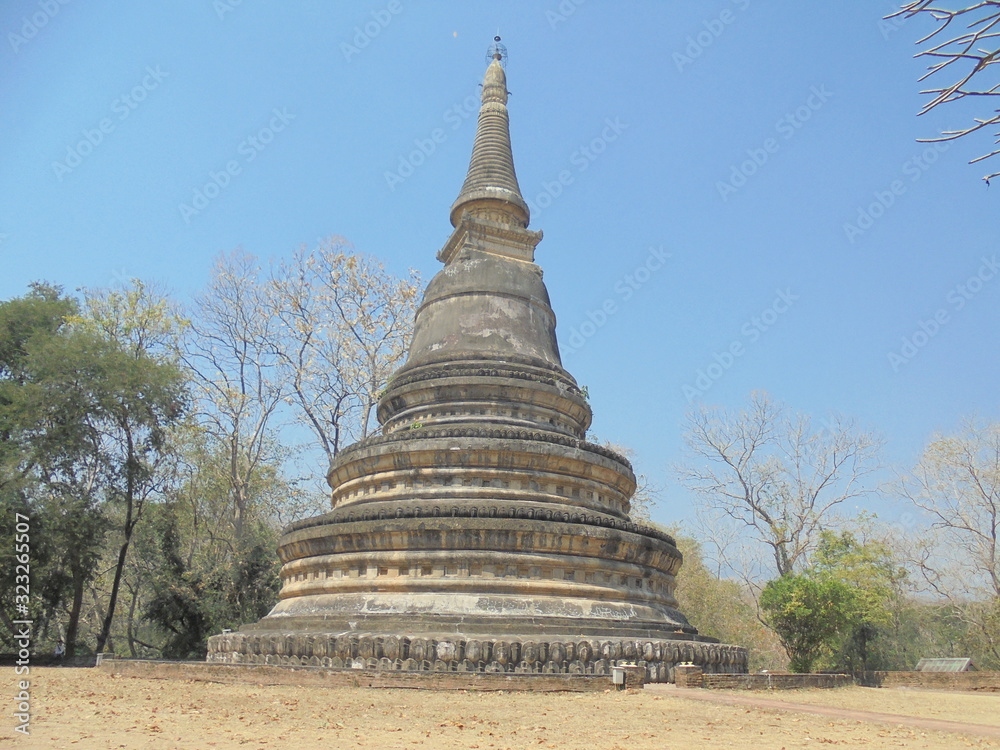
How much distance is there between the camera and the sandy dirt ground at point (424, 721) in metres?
7.70

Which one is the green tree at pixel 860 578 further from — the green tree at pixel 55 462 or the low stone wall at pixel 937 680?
the green tree at pixel 55 462

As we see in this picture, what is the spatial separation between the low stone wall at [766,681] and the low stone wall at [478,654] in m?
0.43

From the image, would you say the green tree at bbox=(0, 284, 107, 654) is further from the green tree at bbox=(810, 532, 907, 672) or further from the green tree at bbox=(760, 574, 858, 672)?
the green tree at bbox=(810, 532, 907, 672)

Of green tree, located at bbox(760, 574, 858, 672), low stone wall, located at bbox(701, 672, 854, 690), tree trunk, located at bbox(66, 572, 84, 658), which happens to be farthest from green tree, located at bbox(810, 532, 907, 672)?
tree trunk, located at bbox(66, 572, 84, 658)

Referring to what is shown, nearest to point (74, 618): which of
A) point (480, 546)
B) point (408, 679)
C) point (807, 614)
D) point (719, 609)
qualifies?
point (480, 546)

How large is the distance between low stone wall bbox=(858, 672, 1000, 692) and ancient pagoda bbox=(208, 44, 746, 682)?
13478 mm

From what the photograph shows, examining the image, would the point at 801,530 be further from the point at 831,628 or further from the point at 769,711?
the point at 769,711

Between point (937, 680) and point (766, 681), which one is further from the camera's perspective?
point (937, 680)

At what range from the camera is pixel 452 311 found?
23781mm

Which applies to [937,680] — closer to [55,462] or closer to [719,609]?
[719,609]

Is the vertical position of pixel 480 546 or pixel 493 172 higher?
pixel 493 172

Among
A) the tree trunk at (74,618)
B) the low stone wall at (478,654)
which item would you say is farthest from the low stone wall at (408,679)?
the tree trunk at (74,618)

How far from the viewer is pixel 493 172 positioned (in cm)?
2738

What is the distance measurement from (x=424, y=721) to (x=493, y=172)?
71.0ft
